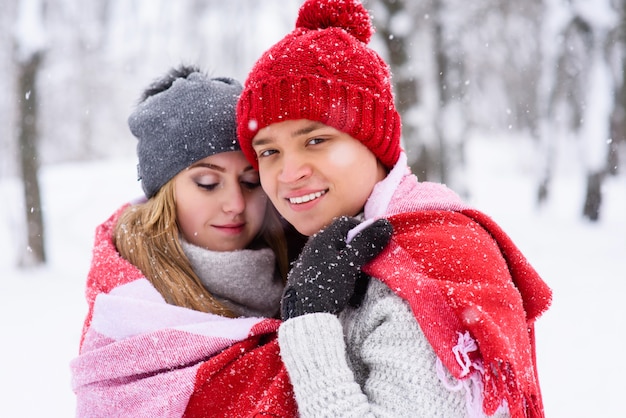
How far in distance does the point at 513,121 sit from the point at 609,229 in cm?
1160

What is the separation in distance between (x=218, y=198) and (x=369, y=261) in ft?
2.48

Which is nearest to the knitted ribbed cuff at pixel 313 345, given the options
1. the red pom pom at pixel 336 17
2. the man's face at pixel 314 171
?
the man's face at pixel 314 171

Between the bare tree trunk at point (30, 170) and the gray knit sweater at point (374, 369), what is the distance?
778 centimetres

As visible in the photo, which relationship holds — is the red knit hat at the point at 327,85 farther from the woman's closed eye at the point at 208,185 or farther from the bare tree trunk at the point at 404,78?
the bare tree trunk at the point at 404,78

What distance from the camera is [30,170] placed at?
8453 mm

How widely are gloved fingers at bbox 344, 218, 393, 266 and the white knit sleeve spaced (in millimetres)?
123

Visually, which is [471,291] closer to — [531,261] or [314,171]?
[314,171]

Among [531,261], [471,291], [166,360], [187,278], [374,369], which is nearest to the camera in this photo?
[471,291]

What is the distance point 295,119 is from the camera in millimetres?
1829

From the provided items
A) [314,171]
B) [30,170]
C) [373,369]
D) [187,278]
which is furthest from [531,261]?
[30,170]

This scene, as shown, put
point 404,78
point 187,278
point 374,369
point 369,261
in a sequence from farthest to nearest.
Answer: point 404,78 < point 187,278 < point 369,261 < point 374,369

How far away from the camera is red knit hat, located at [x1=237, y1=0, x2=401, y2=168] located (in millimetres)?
1808

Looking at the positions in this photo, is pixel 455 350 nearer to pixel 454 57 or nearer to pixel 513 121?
pixel 454 57

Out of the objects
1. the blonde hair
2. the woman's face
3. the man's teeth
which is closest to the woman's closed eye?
the woman's face
